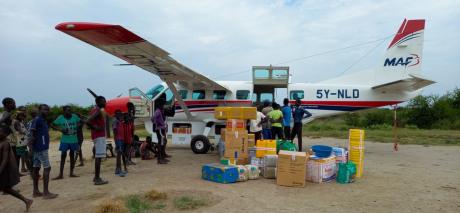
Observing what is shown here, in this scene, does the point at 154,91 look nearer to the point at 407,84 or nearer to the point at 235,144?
the point at 235,144

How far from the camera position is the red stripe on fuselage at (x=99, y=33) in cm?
706

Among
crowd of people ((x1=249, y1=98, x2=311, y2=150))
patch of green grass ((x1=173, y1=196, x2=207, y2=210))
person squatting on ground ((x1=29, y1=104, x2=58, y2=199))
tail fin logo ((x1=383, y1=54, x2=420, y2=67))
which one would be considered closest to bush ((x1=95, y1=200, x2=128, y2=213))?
patch of green grass ((x1=173, y1=196, x2=207, y2=210))

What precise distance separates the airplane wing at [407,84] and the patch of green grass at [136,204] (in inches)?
376

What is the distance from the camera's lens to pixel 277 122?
10219mm

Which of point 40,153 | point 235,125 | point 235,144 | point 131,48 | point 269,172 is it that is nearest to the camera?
point 40,153

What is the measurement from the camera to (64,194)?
6.48m

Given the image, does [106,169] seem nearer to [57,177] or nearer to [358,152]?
[57,177]

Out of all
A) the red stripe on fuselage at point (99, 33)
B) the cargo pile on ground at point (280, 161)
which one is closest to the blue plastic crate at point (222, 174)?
the cargo pile on ground at point (280, 161)

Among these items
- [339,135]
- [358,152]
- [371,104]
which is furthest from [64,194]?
[339,135]

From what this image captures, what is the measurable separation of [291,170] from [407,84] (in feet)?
23.6

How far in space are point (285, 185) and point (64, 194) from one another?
4149 mm

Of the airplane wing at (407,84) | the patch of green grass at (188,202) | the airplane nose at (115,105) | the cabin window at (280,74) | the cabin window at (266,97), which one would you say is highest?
the cabin window at (280,74)

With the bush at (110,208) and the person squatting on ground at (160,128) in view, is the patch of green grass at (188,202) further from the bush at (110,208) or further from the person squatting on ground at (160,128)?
the person squatting on ground at (160,128)

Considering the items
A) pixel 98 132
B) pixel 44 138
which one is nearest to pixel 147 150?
pixel 98 132
